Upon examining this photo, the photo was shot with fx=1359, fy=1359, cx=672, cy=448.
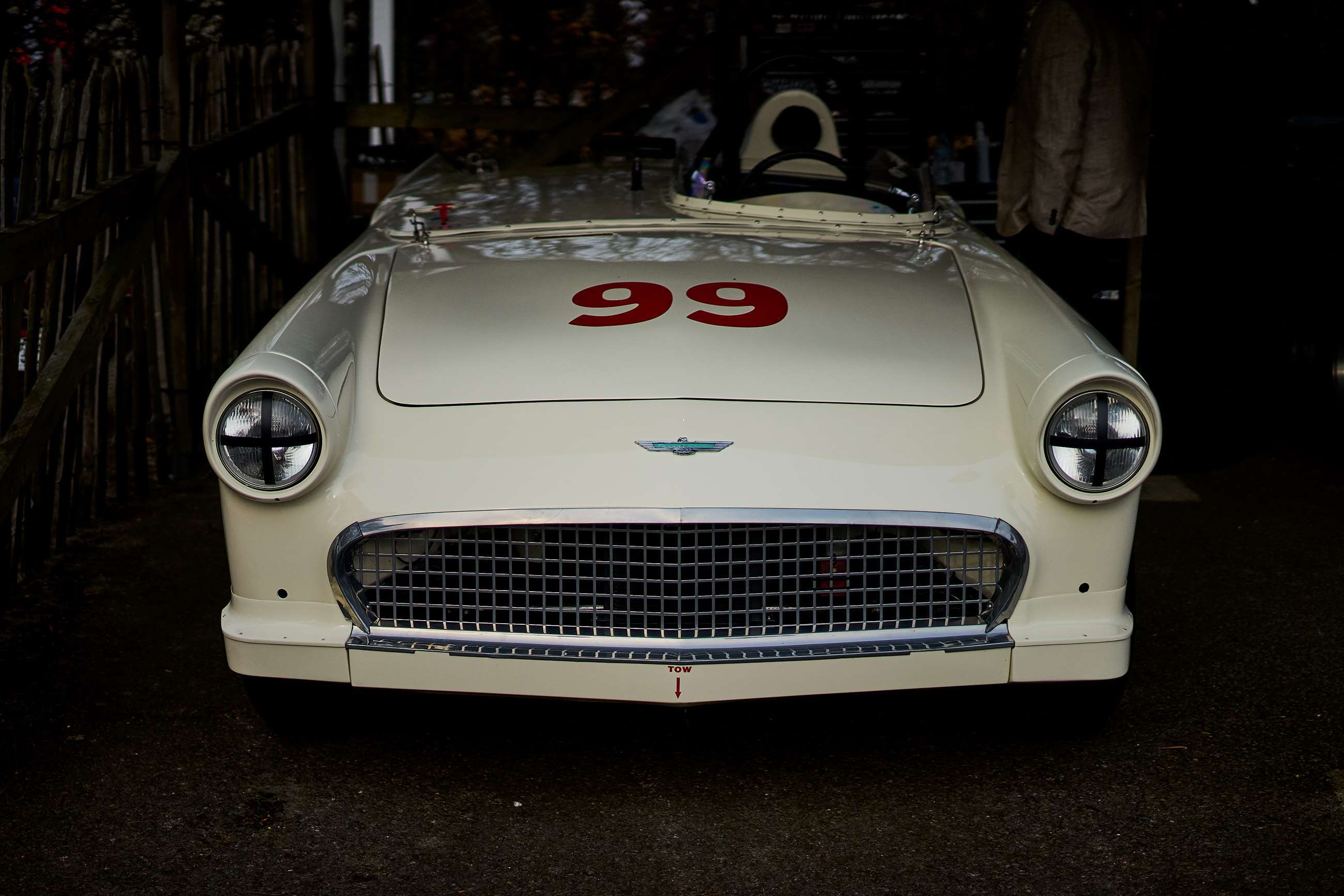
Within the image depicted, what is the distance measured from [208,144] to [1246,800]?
431 cm

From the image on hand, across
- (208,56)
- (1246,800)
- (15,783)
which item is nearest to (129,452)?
(208,56)

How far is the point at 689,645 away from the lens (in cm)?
263

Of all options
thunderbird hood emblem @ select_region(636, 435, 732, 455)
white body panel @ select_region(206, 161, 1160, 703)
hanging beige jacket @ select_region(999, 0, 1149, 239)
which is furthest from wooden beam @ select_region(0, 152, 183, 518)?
hanging beige jacket @ select_region(999, 0, 1149, 239)

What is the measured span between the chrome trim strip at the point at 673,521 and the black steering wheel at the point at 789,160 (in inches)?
74.0

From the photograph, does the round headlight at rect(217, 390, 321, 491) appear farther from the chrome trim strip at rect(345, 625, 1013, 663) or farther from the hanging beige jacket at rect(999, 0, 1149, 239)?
the hanging beige jacket at rect(999, 0, 1149, 239)

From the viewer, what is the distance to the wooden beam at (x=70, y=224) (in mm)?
3627

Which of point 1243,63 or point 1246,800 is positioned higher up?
point 1243,63

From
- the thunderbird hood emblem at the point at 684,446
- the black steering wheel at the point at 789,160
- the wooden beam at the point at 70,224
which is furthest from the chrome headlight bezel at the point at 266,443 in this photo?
the black steering wheel at the point at 789,160

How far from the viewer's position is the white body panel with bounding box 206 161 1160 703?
263cm

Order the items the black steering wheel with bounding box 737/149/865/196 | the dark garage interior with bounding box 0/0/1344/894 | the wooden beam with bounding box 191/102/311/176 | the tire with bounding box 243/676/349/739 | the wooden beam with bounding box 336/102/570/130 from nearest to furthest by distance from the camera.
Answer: the dark garage interior with bounding box 0/0/1344/894 → the tire with bounding box 243/676/349/739 → the black steering wheel with bounding box 737/149/865/196 → the wooden beam with bounding box 191/102/311/176 → the wooden beam with bounding box 336/102/570/130

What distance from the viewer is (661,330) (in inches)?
120

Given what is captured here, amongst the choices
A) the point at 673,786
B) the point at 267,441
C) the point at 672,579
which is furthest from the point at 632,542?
the point at 267,441

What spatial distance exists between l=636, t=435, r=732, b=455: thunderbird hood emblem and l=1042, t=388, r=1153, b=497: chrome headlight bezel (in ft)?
2.12

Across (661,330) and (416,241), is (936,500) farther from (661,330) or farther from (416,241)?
(416,241)
